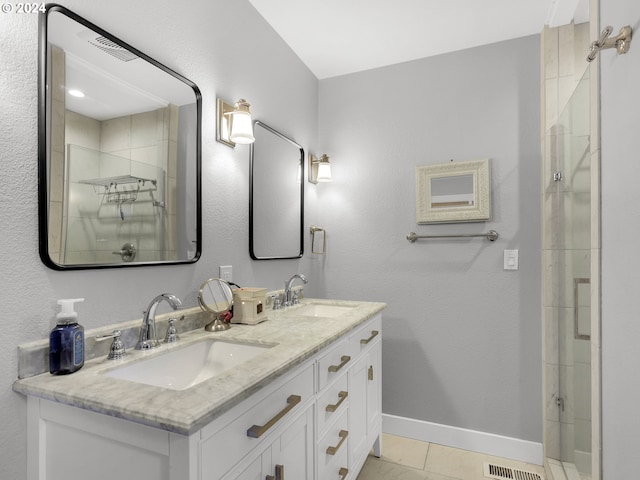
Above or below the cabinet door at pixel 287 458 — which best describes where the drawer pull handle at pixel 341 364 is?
above

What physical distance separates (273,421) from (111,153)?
0.99 metres

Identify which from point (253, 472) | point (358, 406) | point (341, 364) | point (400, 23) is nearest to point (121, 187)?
point (253, 472)

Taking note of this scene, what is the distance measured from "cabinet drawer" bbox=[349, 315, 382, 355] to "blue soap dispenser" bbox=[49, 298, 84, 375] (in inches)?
41.5

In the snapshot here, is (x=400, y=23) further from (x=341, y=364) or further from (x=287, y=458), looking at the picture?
(x=287, y=458)

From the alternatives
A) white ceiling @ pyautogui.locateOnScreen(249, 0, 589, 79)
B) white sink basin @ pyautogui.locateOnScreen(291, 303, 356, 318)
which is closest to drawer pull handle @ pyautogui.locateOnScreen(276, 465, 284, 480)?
white sink basin @ pyautogui.locateOnScreen(291, 303, 356, 318)

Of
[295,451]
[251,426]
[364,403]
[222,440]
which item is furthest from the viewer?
[364,403]

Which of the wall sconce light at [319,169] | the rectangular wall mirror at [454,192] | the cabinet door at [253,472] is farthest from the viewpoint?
the wall sconce light at [319,169]

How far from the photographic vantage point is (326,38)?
2.24 m

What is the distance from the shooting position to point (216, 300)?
1.54m

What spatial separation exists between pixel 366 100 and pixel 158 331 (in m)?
2.05

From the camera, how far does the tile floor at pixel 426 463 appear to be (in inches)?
78.6

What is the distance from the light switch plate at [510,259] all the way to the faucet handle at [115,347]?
2.05 m

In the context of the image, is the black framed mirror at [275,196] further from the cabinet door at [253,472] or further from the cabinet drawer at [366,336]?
the cabinet door at [253,472]

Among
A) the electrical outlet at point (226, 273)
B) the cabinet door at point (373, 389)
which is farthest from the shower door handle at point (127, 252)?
the cabinet door at point (373, 389)
